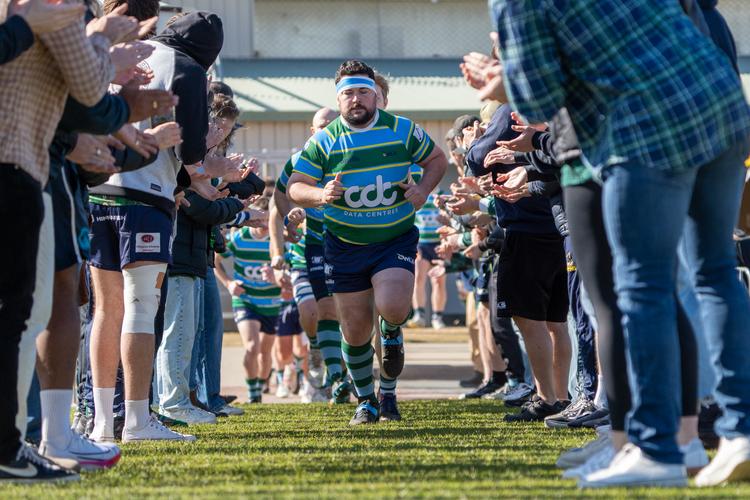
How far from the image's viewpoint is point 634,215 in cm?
399

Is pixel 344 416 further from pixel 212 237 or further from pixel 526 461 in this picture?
pixel 526 461

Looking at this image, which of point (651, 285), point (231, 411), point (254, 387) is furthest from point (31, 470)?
point (254, 387)

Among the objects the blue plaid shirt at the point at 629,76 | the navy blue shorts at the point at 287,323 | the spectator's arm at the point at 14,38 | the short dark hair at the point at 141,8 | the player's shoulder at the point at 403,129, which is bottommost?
the navy blue shorts at the point at 287,323

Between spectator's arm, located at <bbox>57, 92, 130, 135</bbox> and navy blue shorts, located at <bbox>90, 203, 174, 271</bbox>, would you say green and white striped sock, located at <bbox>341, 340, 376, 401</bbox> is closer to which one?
navy blue shorts, located at <bbox>90, 203, 174, 271</bbox>

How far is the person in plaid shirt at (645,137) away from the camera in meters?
3.97

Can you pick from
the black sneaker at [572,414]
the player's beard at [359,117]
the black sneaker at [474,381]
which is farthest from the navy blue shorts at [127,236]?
the black sneaker at [474,381]

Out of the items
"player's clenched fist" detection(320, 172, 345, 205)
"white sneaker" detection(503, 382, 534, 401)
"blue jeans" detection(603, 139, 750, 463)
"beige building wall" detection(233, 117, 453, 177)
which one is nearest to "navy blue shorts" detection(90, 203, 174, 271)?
"player's clenched fist" detection(320, 172, 345, 205)

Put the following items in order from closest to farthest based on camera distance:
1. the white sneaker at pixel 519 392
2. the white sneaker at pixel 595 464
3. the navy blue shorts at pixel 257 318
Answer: the white sneaker at pixel 595 464, the white sneaker at pixel 519 392, the navy blue shorts at pixel 257 318

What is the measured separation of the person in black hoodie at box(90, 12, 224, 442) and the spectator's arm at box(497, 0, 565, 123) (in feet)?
8.49

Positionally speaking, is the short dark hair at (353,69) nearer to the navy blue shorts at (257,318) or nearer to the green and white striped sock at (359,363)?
the green and white striped sock at (359,363)

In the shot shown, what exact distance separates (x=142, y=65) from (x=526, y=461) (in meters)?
2.92

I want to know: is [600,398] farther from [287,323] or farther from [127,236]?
[287,323]

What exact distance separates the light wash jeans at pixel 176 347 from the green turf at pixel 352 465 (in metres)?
0.62

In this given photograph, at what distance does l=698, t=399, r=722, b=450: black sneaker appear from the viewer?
Answer: 5.19 metres
